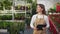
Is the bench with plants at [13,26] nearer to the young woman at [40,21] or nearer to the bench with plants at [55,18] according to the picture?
the young woman at [40,21]

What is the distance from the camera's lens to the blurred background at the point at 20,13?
182cm

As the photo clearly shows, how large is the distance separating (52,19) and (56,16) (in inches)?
2.1

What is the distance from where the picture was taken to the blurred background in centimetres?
182

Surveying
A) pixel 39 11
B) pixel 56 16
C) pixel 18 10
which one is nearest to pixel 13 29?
pixel 18 10

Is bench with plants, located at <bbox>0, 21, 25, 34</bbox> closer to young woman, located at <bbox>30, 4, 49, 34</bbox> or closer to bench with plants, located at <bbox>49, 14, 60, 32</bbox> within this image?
young woman, located at <bbox>30, 4, 49, 34</bbox>

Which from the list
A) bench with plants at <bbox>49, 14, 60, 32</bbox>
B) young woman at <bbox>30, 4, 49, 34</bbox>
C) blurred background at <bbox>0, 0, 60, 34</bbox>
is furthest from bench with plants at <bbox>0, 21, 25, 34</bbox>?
bench with plants at <bbox>49, 14, 60, 32</bbox>

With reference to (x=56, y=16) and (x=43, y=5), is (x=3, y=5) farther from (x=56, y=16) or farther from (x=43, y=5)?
(x=56, y=16)

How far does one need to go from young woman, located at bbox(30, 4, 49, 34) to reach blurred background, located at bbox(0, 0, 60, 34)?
44 millimetres

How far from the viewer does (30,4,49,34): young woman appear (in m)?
1.75

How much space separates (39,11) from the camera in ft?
5.82

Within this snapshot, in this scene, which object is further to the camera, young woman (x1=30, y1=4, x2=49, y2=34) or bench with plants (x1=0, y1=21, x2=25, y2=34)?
bench with plants (x1=0, y1=21, x2=25, y2=34)

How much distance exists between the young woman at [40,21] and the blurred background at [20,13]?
0.04 meters

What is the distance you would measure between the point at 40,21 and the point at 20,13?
219mm

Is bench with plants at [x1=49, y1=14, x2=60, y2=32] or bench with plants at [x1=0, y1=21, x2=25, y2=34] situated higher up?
bench with plants at [x1=49, y1=14, x2=60, y2=32]
